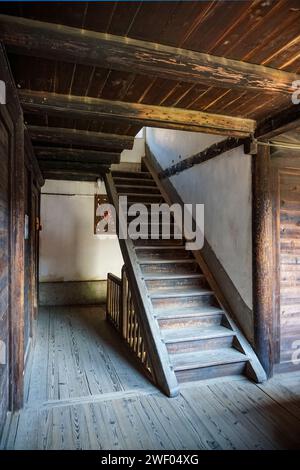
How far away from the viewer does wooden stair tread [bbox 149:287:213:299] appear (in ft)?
10.8

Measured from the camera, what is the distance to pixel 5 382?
206 cm

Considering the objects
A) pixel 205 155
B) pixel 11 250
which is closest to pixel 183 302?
pixel 205 155

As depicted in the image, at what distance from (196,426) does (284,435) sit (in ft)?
1.96

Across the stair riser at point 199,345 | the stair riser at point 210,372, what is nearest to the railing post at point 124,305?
the stair riser at point 199,345

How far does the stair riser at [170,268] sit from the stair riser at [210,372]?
4.16ft

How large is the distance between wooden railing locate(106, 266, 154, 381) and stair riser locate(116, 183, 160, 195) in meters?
1.42

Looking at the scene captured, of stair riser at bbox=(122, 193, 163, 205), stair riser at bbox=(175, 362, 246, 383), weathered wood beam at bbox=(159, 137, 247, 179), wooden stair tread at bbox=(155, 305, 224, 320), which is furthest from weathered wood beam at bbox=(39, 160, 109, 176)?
stair riser at bbox=(175, 362, 246, 383)

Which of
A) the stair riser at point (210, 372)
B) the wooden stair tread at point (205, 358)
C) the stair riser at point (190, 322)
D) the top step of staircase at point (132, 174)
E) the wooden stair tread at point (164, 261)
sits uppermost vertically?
the top step of staircase at point (132, 174)

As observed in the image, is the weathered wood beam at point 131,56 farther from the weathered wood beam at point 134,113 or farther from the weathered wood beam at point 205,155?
the weathered wood beam at point 205,155

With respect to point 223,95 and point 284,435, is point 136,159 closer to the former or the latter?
point 223,95

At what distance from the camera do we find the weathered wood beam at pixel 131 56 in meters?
1.53

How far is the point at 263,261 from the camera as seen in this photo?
2.90 m

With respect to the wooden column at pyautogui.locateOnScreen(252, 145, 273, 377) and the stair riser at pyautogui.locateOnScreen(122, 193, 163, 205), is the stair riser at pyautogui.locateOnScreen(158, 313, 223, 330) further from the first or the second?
the stair riser at pyautogui.locateOnScreen(122, 193, 163, 205)

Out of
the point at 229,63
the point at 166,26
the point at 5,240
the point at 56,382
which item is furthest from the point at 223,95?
the point at 56,382
